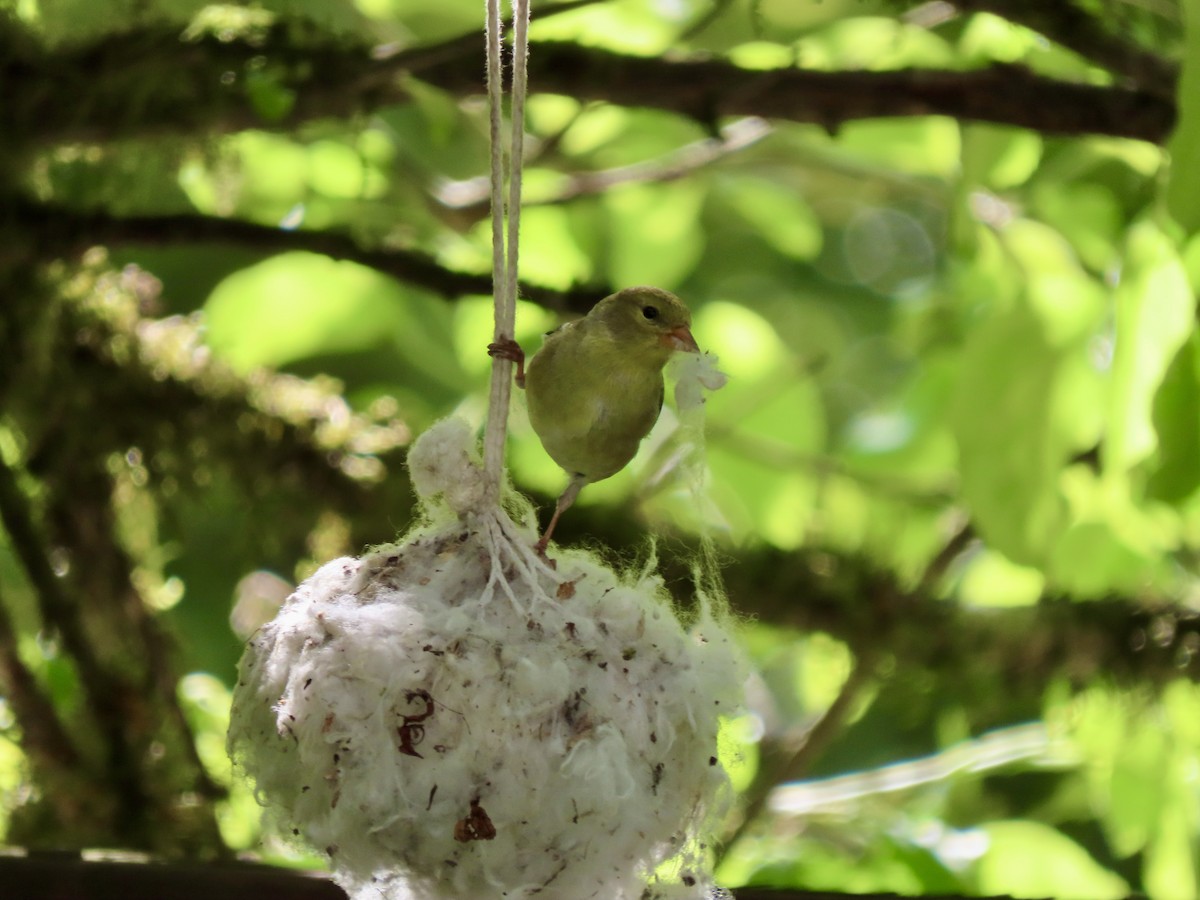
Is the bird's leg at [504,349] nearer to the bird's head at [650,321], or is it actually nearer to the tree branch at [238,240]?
the bird's head at [650,321]

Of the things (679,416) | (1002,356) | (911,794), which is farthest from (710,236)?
(679,416)

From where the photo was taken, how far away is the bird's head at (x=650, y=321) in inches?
43.3

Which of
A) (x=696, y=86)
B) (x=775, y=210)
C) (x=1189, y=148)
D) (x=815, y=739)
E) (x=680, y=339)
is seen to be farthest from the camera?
(x=775, y=210)

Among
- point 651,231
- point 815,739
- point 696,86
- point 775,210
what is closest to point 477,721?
point 696,86

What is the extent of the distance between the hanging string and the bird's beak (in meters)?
0.29

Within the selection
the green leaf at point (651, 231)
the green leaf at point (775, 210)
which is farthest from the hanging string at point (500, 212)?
the green leaf at point (775, 210)

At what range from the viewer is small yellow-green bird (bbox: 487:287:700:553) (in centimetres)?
100

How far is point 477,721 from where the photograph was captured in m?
0.76

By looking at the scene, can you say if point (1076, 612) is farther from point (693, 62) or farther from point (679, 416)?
point (679, 416)

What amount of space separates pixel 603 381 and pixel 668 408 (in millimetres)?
562

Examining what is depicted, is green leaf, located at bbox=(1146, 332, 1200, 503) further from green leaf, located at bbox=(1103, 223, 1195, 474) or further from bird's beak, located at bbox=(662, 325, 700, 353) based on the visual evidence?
bird's beak, located at bbox=(662, 325, 700, 353)

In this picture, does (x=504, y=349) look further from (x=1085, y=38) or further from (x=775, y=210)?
(x=775, y=210)

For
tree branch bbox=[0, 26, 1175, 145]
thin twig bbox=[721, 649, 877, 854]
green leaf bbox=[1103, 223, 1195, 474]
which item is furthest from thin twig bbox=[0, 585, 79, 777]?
green leaf bbox=[1103, 223, 1195, 474]

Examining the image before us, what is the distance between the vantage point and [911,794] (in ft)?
8.43
